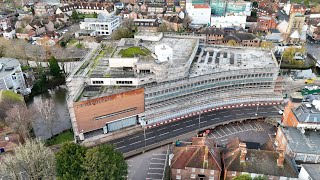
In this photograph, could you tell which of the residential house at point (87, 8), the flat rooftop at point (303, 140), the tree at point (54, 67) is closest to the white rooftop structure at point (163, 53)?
the flat rooftop at point (303, 140)

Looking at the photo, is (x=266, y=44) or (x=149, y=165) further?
(x=266, y=44)

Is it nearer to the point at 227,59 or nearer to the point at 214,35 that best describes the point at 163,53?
the point at 227,59

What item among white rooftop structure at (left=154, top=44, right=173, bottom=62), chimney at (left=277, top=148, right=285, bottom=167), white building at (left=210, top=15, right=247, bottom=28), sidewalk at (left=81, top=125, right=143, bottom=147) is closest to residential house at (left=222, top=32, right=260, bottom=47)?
white building at (left=210, top=15, right=247, bottom=28)

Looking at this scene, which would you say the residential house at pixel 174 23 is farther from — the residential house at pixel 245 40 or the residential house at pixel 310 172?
the residential house at pixel 310 172

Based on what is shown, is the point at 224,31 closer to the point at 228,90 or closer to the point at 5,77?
the point at 228,90

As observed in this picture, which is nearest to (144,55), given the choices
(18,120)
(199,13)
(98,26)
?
(18,120)
